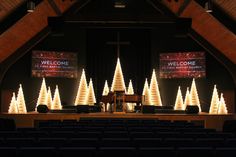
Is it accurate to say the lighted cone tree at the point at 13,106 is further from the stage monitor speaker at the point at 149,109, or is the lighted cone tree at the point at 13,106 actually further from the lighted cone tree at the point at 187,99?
the lighted cone tree at the point at 187,99

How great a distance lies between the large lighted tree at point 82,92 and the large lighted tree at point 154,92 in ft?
12.0

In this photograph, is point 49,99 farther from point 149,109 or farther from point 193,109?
point 193,109

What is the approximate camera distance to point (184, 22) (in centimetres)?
1669

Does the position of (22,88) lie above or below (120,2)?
below

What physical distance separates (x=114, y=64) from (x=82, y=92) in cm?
324

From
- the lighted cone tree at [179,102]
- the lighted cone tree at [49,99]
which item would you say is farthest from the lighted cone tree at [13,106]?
the lighted cone tree at [179,102]

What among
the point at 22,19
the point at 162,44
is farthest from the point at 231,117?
the point at 22,19

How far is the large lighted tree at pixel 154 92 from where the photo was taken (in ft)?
64.4

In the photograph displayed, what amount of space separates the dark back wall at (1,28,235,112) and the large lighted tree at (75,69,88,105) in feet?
2.52

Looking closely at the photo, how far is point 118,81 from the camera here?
65.6 feet

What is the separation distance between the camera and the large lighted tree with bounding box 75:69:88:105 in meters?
19.9

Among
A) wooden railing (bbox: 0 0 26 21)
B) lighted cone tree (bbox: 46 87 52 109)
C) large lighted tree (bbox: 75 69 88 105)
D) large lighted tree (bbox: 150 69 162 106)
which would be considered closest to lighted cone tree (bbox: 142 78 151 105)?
large lighted tree (bbox: 150 69 162 106)

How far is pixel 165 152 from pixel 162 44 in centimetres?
1700

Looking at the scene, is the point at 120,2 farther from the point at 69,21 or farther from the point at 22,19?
the point at 22,19
